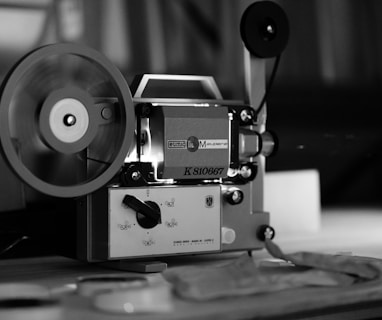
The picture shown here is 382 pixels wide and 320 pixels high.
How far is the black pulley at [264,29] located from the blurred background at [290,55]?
0.21 metres

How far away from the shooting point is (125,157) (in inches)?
53.5

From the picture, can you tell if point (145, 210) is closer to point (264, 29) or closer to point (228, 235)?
point (228, 235)

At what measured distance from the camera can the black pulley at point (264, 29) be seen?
1.64 meters

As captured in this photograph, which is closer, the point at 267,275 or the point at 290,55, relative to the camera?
the point at 267,275

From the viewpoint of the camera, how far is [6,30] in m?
1.62

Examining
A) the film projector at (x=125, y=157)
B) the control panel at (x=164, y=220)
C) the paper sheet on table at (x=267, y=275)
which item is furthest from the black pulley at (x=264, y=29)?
the paper sheet on table at (x=267, y=275)

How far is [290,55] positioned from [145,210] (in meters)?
0.81

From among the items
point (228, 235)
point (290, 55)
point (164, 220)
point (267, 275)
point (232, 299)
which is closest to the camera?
point (232, 299)

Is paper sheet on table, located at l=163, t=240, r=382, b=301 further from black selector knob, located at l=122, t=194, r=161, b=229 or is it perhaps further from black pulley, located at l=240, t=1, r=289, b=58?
black pulley, located at l=240, t=1, r=289, b=58

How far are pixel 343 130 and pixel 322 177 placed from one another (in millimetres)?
138

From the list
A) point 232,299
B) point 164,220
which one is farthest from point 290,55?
point 232,299

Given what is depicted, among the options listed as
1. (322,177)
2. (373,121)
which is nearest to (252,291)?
(322,177)

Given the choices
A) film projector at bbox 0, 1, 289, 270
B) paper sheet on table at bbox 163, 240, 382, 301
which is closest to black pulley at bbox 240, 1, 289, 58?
film projector at bbox 0, 1, 289, 270

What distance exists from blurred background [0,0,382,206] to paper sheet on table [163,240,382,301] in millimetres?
569
